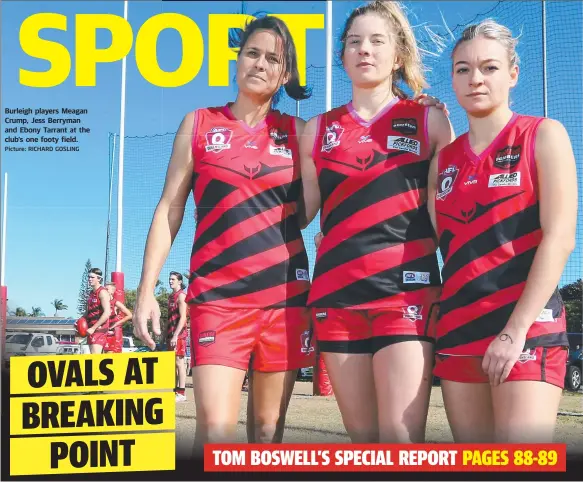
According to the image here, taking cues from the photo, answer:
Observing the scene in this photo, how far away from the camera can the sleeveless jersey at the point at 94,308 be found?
121 inches

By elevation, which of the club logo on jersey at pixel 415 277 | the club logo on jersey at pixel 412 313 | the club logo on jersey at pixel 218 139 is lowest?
the club logo on jersey at pixel 412 313

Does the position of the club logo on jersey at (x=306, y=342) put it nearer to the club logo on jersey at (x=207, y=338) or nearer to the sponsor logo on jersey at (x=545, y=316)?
the club logo on jersey at (x=207, y=338)

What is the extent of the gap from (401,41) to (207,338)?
4.56ft

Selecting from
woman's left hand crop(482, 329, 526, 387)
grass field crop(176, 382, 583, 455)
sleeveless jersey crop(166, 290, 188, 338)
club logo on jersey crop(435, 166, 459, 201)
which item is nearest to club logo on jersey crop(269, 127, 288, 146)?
club logo on jersey crop(435, 166, 459, 201)

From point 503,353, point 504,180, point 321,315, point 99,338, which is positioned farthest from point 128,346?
point 504,180

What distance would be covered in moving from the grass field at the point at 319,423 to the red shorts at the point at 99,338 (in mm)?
514

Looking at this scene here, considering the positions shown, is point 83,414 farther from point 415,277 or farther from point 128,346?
point 415,277

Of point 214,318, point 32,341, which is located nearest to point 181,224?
point 214,318

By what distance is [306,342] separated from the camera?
8.48 feet

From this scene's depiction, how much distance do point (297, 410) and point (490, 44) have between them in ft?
5.95

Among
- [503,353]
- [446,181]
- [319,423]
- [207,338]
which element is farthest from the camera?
[319,423]

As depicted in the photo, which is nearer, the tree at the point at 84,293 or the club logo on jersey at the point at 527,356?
the club logo on jersey at the point at 527,356

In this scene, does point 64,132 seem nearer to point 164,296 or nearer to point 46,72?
point 46,72

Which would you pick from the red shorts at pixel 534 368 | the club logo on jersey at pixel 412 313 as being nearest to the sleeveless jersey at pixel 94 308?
the club logo on jersey at pixel 412 313
